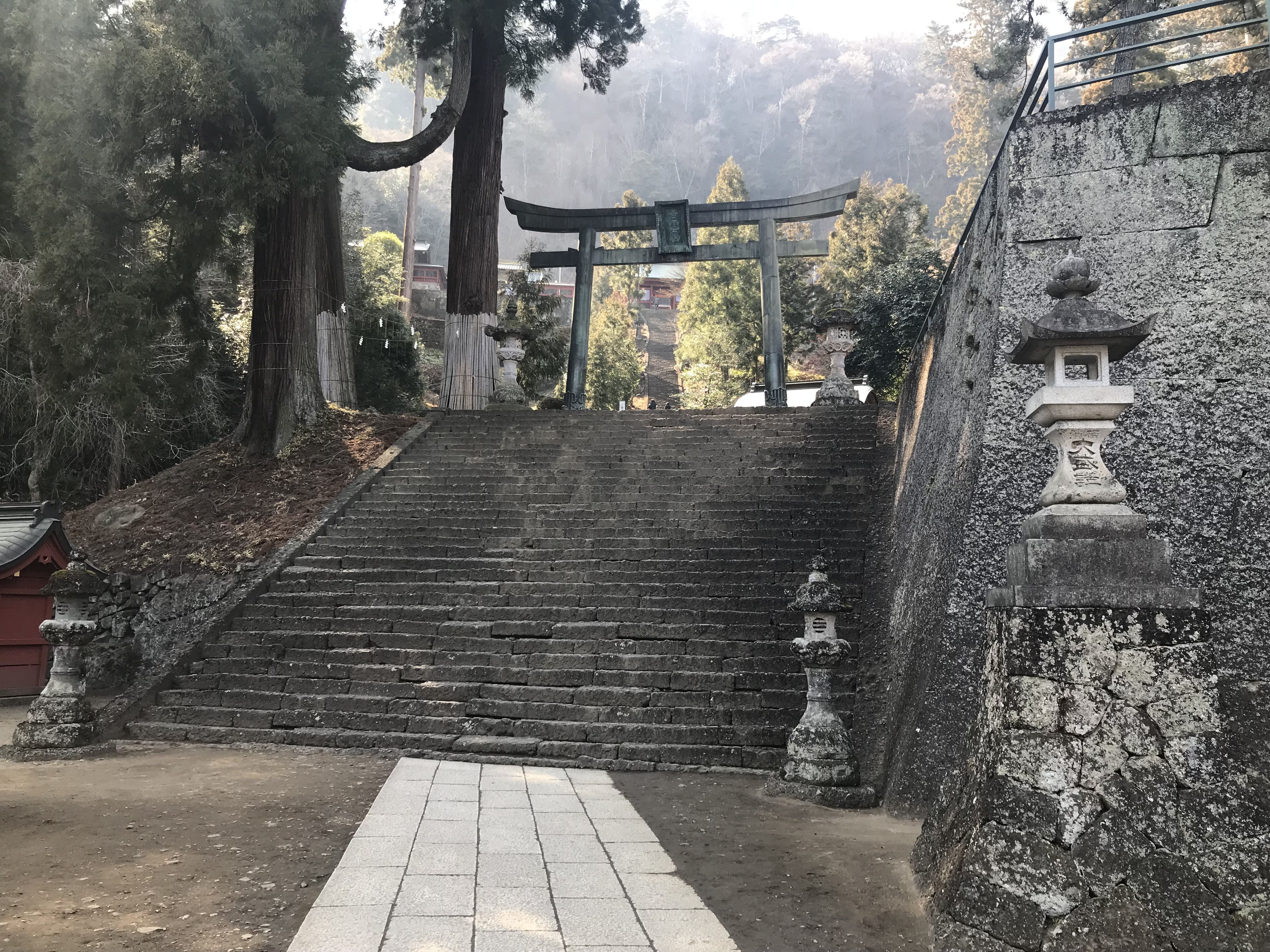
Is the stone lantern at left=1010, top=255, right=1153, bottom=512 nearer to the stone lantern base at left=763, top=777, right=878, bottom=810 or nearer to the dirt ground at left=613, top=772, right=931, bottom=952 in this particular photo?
the dirt ground at left=613, top=772, right=931, bottom=952

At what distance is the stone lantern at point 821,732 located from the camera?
18.4 feet

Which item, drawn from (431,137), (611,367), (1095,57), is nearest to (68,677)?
(1095,57)

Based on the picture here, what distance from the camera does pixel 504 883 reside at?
386cm

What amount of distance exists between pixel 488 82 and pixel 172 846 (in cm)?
1452

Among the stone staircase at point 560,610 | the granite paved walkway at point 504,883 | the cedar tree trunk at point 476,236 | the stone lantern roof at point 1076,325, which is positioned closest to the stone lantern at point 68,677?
the stone staircase at point 560,610

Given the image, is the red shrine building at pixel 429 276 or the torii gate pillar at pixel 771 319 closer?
the torii gate pillar at pixel 771 319

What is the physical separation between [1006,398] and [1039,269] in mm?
854

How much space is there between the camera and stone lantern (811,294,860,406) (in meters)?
13.8

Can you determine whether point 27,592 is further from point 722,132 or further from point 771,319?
point 722,132

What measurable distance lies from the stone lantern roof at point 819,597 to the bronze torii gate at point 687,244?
916 centimetres

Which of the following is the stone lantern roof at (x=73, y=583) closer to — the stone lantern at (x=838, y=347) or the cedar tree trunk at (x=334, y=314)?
the cedar tree trunk at (x=334, y=314)

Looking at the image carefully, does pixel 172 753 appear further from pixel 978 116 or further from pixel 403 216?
pixel 403 216

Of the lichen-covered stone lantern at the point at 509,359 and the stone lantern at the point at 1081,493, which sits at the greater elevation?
the lichen-covered stone lantern at the point at 509,359

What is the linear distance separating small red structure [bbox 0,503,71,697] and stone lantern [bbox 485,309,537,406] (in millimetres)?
6442
